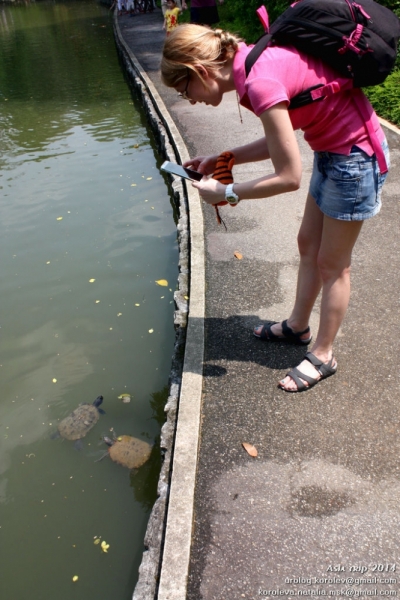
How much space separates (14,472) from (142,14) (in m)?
29.9

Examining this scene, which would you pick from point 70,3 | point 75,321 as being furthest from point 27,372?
point 70,3

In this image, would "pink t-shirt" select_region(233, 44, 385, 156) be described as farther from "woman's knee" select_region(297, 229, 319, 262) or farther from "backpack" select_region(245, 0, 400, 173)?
"woman's knee" select_region(297, 229, 319, 262)

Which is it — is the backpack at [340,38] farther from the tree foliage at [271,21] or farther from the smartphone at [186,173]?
the tree foliage at [271,21]

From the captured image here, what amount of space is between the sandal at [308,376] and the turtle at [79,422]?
153cm

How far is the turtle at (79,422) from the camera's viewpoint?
385cm

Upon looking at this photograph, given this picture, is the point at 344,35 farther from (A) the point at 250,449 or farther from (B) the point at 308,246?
(A) the point at 250,449

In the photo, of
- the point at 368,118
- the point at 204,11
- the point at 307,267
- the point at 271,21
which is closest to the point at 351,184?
the point at 368,118

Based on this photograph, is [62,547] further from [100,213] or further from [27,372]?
[100,213]

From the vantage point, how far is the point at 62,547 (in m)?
3.16

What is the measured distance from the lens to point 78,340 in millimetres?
4859

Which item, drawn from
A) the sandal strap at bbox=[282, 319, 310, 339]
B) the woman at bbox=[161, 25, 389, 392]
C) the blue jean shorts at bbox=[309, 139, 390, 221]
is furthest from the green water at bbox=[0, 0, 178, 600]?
the blue jean shorts at bbox=[309, 139, 390, 221]

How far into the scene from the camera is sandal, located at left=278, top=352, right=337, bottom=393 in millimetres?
3186

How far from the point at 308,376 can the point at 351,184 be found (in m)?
1.21

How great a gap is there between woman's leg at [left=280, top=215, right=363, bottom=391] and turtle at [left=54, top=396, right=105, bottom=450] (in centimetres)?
161
